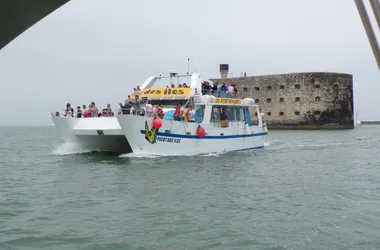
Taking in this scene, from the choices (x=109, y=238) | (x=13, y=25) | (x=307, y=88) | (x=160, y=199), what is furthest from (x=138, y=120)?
(x=307, y=88)

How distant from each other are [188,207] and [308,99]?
164ft

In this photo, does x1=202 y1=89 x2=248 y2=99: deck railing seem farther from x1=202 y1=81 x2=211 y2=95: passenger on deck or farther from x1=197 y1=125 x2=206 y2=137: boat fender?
x1=197 y1=125 x2=206 y2=137: boat fender

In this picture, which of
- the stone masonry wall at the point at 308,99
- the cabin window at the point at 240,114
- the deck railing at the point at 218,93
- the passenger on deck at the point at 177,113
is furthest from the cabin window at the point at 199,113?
the stone masonry wall at the point at 308,99

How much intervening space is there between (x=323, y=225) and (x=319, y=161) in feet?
36.1

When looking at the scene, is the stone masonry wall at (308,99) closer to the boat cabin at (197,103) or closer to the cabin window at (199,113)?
the boat cabin at (197,103)

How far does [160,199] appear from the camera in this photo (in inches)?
372

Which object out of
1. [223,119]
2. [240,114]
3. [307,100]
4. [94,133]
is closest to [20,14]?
[94,133]

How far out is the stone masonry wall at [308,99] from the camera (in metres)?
55.3

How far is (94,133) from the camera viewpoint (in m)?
18.4

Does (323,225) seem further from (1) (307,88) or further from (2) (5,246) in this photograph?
(1) (307,88)

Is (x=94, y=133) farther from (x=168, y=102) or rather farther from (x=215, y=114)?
(x=215, y=114)

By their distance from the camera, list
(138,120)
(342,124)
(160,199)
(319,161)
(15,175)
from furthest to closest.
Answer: (342,124) < (319,161) < (138,120) < (15,175) < (160,199)

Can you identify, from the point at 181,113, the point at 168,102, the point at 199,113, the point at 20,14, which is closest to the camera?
the point at 20,14

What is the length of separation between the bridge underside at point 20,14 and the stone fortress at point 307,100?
55445mm
